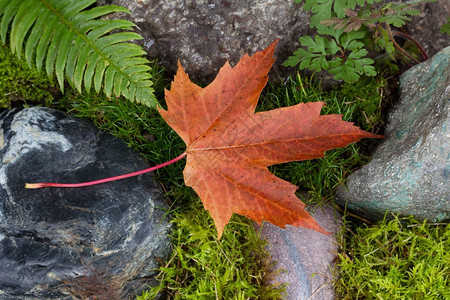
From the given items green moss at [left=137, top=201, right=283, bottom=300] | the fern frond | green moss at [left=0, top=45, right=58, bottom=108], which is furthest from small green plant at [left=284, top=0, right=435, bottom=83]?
green moss at [left=0, top=45, right=58, bottom=108]

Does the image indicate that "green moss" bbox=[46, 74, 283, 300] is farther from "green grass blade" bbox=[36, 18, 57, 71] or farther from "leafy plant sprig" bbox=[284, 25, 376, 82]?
"leafy plant sprig" bbox=[284, 25, 376, 82]

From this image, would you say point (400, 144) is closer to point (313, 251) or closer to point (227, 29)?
point (313, 251)

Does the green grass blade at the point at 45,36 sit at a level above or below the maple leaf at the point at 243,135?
above

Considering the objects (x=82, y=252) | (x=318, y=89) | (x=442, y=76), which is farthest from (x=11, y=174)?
(x=442, y=76)

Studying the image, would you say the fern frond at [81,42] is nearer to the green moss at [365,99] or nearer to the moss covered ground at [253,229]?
the moss covered ground at [253,229]

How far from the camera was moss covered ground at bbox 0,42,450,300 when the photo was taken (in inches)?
110

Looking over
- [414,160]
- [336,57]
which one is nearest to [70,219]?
[336,57]

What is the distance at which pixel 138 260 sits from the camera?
8.95 feet

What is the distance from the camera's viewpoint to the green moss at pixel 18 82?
300cm

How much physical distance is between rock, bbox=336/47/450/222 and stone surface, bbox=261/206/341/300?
362 millimetres

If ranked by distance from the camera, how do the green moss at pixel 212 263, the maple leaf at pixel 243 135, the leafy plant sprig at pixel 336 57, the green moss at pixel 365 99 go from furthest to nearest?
the green moss at pixel 365 99
the leafy plant sprig at pixel 336 57
the green moss at pixel 212 263
the maple leaf at pixel 243 135

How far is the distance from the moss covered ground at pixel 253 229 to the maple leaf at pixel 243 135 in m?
0.52

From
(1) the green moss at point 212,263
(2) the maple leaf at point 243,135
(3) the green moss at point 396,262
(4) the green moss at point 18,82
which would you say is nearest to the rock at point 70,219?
(1) the green moss at point 212,263

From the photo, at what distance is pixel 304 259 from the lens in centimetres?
287
